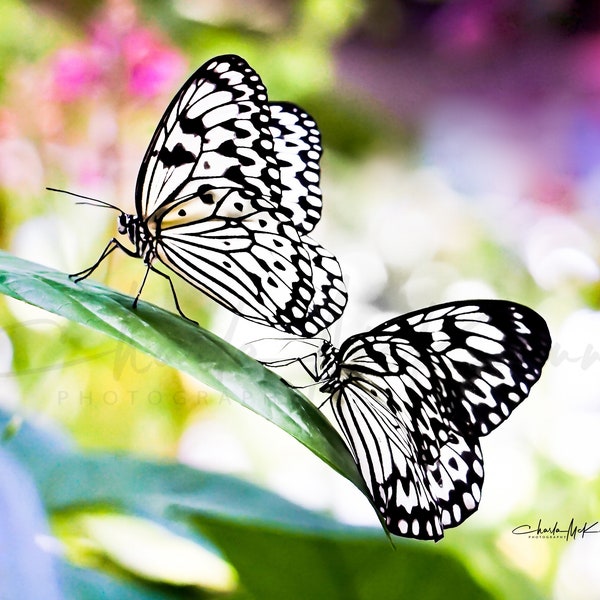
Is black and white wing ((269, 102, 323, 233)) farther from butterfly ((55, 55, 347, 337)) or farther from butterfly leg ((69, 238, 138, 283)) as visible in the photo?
butterfly leg ((69, 238, 138, 283))

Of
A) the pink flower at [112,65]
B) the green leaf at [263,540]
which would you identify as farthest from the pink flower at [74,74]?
the green leaf at [263,540]

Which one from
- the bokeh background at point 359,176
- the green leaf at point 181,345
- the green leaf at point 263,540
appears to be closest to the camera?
the green leaf at point 181,345

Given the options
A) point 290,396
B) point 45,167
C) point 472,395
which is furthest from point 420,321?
point 45,167

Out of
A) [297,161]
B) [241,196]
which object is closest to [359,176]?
[297,161]

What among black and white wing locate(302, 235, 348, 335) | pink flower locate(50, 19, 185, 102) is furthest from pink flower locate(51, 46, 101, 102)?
black and white wing locate(302, 235, 348, 335)

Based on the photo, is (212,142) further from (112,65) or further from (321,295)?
(112,65)

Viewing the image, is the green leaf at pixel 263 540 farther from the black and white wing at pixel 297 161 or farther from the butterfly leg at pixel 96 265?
the black and white wing at pixel 297 161
